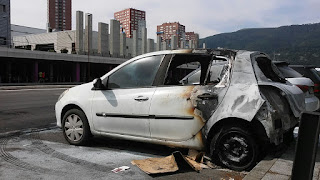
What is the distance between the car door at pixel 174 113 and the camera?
13.6 feet

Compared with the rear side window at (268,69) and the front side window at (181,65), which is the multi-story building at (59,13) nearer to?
the front side window at (181,65)

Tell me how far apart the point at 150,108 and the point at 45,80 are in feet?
145

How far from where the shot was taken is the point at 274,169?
354 centimetres

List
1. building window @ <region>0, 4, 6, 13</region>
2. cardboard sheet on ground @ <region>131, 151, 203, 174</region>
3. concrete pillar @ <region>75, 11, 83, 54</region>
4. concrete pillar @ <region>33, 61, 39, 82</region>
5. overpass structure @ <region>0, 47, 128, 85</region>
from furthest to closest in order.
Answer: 1. concrete pillar @ <region>75, 11, 83, 54</region>
2. building window @ <region>0, 4, 6, 13</region>
3. concrete pillar @ <region>33, 61, 39, 82</region>
4. overpass structure @ <region>0, 47, 128, 85</region>
5. cardboard sheet on ground @ <region>131, 151, 203, 174</region>

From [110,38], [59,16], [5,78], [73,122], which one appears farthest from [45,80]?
[59,16]

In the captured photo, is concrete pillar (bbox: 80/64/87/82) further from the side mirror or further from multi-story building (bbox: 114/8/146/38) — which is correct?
multi-story building (bbox: 114/8/146/38)

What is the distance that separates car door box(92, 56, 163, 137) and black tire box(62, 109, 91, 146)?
0.76 feet

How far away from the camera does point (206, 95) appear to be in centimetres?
409

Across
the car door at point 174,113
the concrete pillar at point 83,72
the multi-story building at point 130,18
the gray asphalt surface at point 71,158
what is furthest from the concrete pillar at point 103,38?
the multi-story building at point 130,18

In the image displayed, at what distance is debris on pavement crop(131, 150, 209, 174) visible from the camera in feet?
12.9

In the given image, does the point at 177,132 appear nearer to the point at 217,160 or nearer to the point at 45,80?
the point at 217,160

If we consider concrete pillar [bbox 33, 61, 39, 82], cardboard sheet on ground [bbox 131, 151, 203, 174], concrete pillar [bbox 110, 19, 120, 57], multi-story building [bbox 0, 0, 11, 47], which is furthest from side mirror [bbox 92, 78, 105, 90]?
concrete pillar [bbox 110, 19, 120, 57]

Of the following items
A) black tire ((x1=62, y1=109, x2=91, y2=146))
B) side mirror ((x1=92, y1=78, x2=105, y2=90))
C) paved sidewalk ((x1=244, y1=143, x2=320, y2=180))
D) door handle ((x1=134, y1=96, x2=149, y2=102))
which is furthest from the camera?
black tire ((x1=62, y1=109, x2=91, y2=146))

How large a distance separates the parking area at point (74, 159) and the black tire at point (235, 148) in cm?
12
